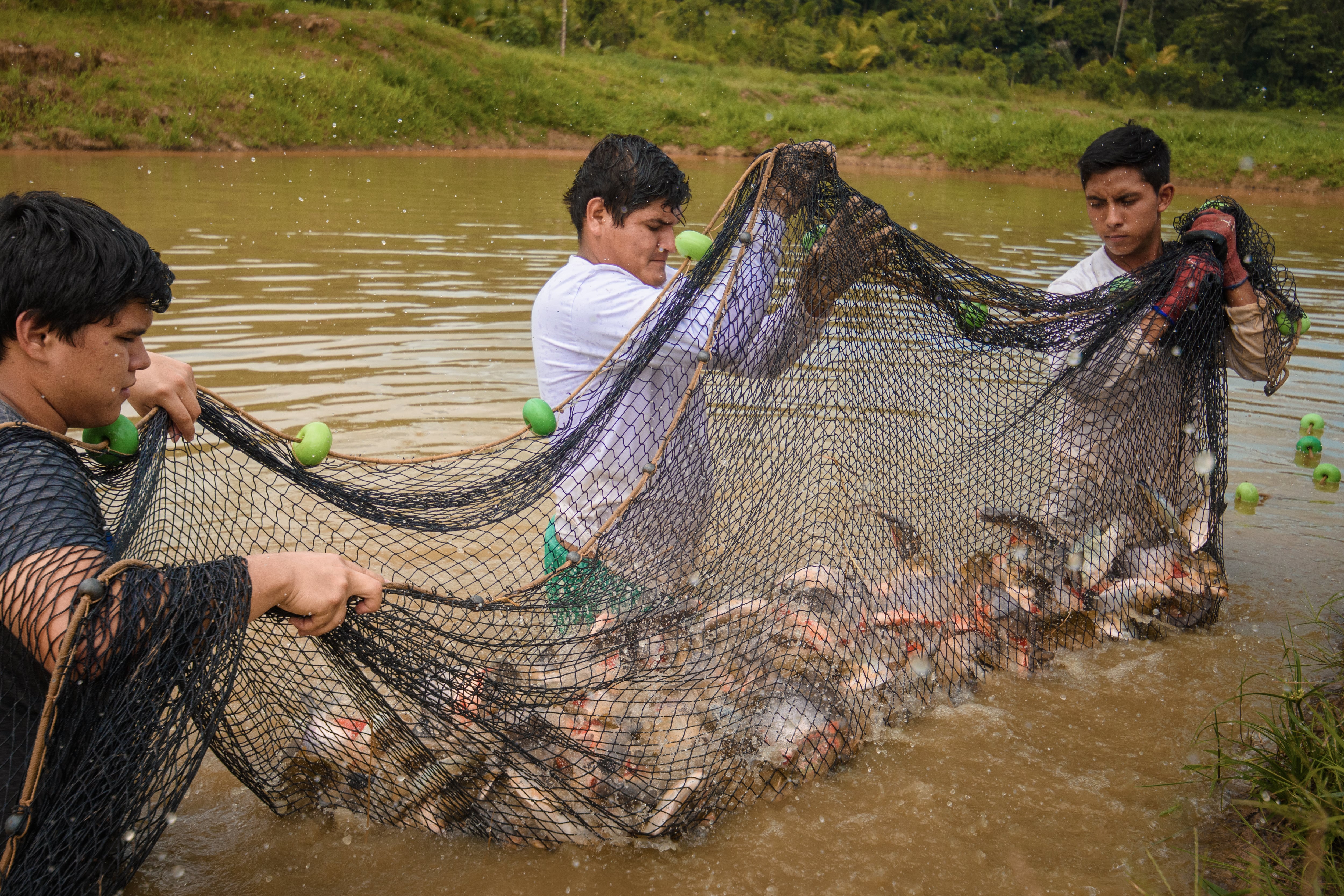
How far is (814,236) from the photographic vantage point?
9.71 feet

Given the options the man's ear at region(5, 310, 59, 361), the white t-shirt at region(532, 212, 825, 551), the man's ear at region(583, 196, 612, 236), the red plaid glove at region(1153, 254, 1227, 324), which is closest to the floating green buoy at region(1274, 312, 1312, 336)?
the red plaid glove at region(1153, 254, 1227, 324)

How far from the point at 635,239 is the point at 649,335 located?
0.35m

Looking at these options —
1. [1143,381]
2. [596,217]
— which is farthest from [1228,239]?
[596,217]

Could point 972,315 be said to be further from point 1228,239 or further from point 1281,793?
point 1281,793

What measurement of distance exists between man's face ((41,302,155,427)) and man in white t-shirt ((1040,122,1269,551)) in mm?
3002

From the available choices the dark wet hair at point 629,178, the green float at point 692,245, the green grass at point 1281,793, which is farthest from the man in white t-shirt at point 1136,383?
the dark wet hair at point 629,178

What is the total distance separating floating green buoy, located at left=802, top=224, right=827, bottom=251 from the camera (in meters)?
2.96

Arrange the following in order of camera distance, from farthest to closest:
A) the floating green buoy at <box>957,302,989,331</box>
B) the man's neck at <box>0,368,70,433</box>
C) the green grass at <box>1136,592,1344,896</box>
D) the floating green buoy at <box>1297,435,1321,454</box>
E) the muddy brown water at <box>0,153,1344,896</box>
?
the floating green buoy at <box>1297,435,1321,454</box>
the floating green buoy at <box>957,302,989,331</box>
the muddy brown water at <box>0,153,1344,896</box>
the green grass at <box>1136,592,1344,896</box>
the man's neck at <box>0,368,70,433</box>

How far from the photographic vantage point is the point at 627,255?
9.76 ft

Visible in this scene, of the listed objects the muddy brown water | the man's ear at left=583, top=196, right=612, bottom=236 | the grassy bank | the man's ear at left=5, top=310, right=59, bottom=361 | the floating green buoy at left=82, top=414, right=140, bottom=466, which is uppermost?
the grassy bank

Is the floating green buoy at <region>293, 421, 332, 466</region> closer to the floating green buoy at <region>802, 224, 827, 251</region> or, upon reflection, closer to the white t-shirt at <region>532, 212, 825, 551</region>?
the white t-shirt at <region>532, 212, 825, 551</region>

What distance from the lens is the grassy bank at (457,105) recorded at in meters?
18.6

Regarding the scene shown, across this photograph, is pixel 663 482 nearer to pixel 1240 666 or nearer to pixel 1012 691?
pixel 1012 691

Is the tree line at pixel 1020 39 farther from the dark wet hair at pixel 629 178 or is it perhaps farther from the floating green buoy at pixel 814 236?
the floating green buoy at pixel 814 236
